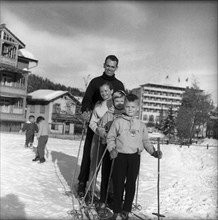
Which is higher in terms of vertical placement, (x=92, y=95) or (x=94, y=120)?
(x=92, y=95)

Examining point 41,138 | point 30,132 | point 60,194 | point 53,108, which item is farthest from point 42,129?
point 53,108

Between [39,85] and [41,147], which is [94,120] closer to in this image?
[41,147]

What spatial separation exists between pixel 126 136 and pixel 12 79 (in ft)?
110

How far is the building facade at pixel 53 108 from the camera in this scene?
42.8 m

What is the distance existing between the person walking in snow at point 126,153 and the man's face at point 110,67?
1.05 meters

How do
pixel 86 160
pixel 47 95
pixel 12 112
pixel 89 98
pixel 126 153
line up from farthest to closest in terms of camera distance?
1. pixel 47 95
2. pixel 12 112
3. pixel 86 160
4. pixel 89 98
5. pixel 126 153

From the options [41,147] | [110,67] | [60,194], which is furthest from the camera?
[41,147]

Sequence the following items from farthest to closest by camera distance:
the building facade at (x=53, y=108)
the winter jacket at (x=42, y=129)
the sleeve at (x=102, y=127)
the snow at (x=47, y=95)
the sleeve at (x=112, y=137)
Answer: the building facade at (x=53, y=108), the snow at (x=47, y=95), the winter jacket at (x=42, y=129), the sleeve at (x=102, y=127), the sleeve at (x=112, y=137)

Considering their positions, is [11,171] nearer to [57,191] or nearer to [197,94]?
[57,191]

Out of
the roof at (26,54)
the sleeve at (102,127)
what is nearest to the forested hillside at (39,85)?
the roof at (26,54)

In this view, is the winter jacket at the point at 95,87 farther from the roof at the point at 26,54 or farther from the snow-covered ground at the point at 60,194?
the roof at the point at 26,54

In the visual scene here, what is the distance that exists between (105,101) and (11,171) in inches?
168

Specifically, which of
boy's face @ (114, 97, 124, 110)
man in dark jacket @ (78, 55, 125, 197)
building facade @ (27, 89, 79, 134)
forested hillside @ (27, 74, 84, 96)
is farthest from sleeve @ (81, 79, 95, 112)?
A: forested hillside @ (27, 74, 84, 96)

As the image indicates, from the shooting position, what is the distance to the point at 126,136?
4105 millimetres
